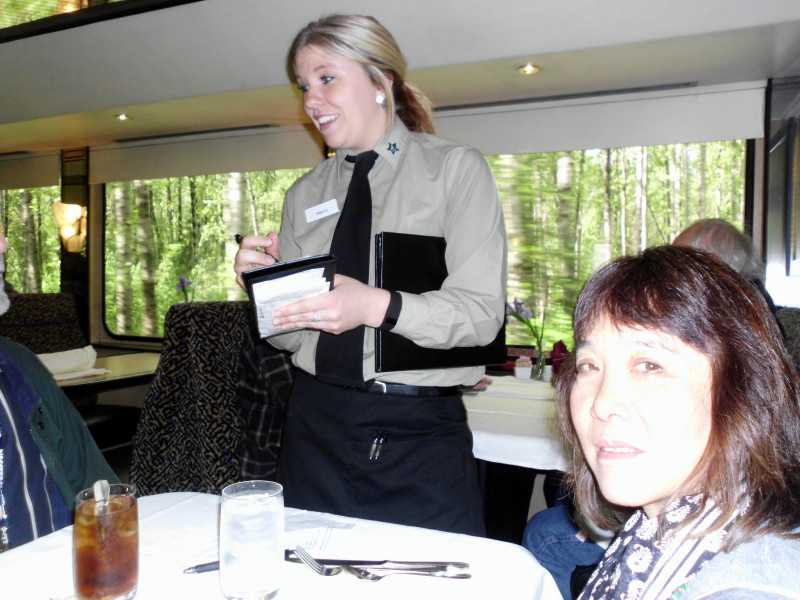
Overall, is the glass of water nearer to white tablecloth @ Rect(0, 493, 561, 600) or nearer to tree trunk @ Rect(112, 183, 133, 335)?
white tablecloth @ Rect(0, 493, 561, 600)

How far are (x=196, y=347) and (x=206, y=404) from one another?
0.20 metres

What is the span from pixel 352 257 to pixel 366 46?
1.51 ft

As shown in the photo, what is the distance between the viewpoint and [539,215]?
4836 millimetres

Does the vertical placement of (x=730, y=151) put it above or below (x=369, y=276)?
above

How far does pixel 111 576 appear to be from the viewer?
34.5 inches

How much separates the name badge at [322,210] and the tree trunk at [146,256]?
540 centimetres

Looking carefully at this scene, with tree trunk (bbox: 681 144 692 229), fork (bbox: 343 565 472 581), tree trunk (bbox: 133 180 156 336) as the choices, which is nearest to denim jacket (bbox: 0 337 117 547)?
fork (bbox: 343 565 472 581)

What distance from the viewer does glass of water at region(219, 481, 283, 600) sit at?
89cm

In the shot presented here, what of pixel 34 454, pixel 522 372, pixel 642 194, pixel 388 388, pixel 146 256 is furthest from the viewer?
pixel 146 256

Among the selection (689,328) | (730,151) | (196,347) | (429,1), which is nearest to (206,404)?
(196,347)

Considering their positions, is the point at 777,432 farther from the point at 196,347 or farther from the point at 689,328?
the point at 196,347

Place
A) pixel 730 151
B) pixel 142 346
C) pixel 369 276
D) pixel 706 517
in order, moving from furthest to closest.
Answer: pixel 142 346
pixel 730 151
pixel 369 276
pixel 706 517

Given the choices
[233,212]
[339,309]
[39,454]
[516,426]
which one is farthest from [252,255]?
[233,212]

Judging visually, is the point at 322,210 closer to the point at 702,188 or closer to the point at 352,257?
the point at 352,257
